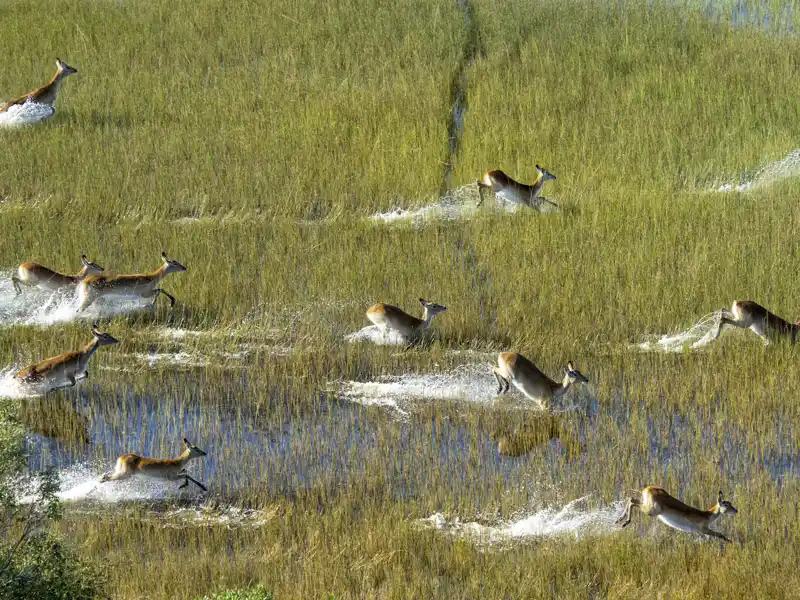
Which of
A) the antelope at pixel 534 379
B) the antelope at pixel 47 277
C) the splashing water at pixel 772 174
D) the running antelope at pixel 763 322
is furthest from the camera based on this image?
the splashing water at pixel 772 174

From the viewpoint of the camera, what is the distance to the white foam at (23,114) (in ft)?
56.3

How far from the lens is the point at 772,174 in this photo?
14.6 meters

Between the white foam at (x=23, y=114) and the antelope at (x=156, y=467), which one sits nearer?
the antelope at (x=156, y=467)

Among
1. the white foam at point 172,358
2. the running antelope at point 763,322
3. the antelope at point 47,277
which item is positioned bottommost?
the white foam at point 172,358

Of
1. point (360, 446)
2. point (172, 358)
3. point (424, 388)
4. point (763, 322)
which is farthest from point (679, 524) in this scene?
point (172, 358)

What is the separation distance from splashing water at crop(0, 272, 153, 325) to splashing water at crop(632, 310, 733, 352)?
4601mm

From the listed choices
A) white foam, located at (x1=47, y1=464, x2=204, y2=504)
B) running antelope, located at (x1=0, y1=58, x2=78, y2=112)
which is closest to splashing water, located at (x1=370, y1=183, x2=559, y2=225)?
running antelope, located at (x1=0, y1=58, x2=78, y2=112)

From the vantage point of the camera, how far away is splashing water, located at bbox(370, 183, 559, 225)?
14.2 metres

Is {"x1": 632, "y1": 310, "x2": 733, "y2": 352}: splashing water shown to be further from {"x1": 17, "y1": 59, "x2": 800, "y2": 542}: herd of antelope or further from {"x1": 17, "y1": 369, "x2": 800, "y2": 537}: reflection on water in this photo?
{"x1": 17, "y1": 369, "x2": 800, "y2": 537}: reflection on water

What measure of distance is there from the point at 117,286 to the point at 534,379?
4.18 metres

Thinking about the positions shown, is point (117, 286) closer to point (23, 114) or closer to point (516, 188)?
point (516, 188)

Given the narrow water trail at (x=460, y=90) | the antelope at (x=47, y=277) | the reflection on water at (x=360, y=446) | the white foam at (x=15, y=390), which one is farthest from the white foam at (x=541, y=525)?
the narrow water trail at (x=460, y=90)

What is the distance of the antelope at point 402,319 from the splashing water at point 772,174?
4.82 meters

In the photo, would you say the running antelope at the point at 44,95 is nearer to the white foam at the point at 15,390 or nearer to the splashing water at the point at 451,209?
the splashing water at the point at 451,209
